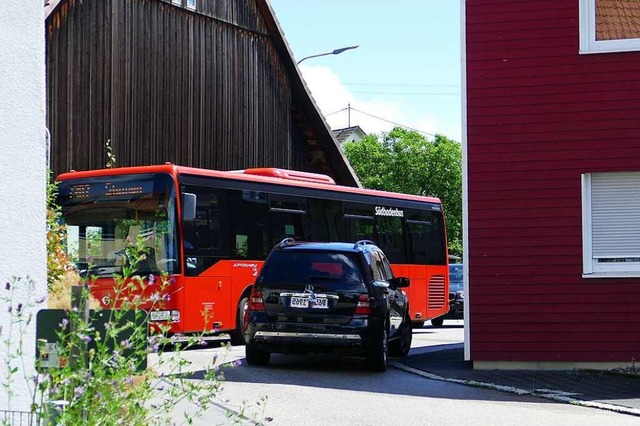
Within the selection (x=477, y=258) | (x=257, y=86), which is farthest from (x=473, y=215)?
(x=257, y=86)

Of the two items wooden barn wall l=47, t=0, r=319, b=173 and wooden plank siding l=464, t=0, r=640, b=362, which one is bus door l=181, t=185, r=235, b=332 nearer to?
wooden plank siding l=464, t=0, r=640, b=362

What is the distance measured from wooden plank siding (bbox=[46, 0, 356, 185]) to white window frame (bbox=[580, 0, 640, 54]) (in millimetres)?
13365

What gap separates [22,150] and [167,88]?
22424 millimetres

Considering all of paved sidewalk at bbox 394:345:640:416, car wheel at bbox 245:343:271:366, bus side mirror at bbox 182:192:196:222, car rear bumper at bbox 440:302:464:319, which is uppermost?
bus side mirror at bbox 182:192:196:222

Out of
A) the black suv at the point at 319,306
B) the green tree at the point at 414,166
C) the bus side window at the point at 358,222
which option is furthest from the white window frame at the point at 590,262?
the green tree at the point at 414,166

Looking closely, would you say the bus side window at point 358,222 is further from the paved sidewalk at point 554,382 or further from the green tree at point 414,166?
the green tree at point 414,166

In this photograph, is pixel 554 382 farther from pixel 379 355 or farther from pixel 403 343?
pixel 403 343

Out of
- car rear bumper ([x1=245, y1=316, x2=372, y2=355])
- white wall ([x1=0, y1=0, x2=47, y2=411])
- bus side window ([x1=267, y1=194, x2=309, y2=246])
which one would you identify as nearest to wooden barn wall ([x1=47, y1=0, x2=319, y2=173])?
bus side window ([x1=267, y1=194, x2=309, y2=246])

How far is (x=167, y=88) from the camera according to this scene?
2944 cm

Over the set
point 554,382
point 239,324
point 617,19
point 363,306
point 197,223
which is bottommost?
point 554,382

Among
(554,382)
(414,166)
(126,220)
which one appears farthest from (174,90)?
(414,166)

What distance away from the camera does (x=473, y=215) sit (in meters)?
16.4

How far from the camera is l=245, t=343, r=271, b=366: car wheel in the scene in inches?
614

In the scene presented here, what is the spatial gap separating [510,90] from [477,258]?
239 cm
